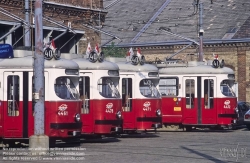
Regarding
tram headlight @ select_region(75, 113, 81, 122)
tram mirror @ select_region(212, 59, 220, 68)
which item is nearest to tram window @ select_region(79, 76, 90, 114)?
tram headlight @ select_region(75, 113, 81, 122)

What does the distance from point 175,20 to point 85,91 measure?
37.4 meters

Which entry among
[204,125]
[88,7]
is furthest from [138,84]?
[88,7]

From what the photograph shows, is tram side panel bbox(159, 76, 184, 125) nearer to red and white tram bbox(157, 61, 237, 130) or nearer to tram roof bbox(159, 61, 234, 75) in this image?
red and white tram bbox(157, 61, 237, 130)

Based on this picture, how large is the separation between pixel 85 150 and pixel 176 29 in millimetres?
38807

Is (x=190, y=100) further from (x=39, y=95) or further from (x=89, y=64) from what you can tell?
(x=39, y=95)

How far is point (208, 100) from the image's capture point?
32250 millimetres

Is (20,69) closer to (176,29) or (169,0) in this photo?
(176,29)

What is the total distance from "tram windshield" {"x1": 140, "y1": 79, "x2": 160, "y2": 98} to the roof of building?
27.2 metres

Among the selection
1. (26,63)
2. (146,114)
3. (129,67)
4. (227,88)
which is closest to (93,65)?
(129,67)

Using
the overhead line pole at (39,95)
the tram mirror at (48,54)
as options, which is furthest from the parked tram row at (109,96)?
the overhead line pole at (39,95)

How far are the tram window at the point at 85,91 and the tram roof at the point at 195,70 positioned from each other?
8.50 m

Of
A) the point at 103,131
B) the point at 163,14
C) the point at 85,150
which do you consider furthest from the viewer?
the point at 163,14

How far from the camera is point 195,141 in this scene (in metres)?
26.1

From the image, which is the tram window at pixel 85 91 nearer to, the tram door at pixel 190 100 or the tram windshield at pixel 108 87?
the tram windshield at pixel 108 87
